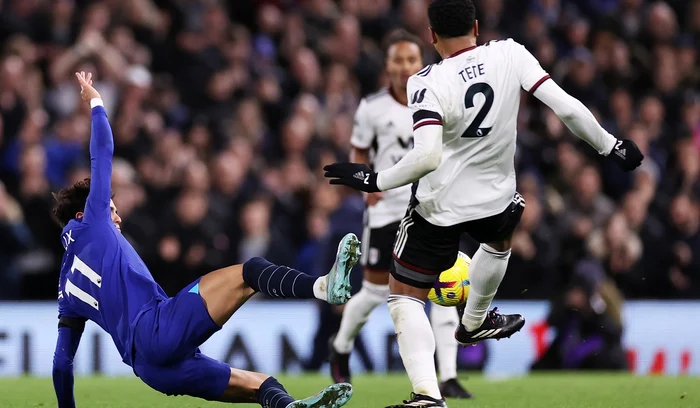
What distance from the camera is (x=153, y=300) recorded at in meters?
6.18

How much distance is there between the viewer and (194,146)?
13656 mm

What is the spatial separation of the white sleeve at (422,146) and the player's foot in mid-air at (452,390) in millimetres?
3069

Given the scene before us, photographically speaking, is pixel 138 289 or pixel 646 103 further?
pixel 646 103

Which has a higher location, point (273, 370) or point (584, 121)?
point (584, 121)

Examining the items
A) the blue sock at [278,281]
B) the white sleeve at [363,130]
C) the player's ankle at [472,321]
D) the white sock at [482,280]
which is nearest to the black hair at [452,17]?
the white sock at [482,280]

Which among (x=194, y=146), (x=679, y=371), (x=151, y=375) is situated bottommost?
(x=679, y=371)

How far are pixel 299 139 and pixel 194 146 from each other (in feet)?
4.05

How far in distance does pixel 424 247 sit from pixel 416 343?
1.75ft

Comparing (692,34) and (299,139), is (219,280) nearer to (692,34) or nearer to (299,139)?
(299,139)

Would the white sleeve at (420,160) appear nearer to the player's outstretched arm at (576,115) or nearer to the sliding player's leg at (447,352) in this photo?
the player's outstretched arm at (576,115)

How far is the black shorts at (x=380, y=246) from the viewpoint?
927cm

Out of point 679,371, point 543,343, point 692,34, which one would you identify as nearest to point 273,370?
point 543,343

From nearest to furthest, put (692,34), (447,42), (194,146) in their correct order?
(447,42), (194,146), (692,34)

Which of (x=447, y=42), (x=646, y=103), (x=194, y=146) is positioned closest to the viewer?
(x=447, y=42)
